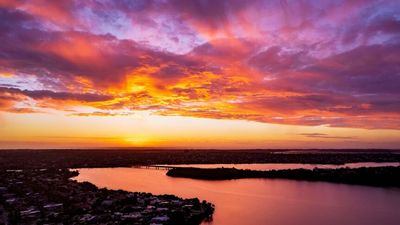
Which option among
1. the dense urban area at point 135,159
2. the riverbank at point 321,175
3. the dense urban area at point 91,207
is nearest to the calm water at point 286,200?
the dense urban area at point 91,207

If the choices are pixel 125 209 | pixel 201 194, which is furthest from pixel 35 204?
pixel 201 194

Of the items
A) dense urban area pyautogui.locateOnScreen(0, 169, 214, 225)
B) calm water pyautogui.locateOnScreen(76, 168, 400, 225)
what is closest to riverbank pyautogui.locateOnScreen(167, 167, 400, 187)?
calm water pyautogui.locateOnScreen(76, 168, 400, 225)

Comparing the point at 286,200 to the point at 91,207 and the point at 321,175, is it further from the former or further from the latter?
the point at 321,175

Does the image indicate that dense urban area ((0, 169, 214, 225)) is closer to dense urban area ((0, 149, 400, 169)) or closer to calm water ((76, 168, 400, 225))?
calm water ((76, 168, 400, 225))

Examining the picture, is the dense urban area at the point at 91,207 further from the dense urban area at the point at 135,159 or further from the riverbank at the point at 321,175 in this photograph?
the dense urban area at the point at 135,159

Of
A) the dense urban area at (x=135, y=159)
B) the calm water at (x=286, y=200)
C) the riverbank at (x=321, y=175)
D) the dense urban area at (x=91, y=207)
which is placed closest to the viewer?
the dense urban area at (x=91, y=207)

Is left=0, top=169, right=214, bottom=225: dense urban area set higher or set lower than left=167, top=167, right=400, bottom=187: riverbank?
lower
